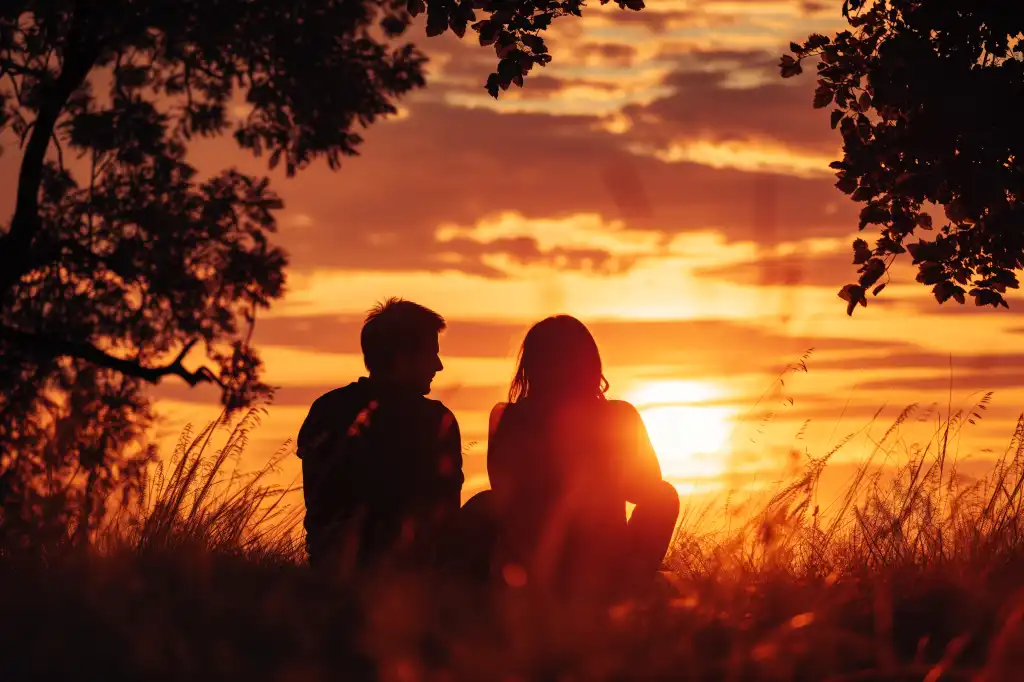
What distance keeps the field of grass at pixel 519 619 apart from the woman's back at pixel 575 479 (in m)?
0.42

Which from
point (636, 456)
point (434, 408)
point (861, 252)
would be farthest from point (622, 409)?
point (861, 252)

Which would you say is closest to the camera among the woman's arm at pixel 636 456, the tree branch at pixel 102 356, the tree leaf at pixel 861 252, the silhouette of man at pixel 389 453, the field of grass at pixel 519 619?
the field of grass at pixel 519 619

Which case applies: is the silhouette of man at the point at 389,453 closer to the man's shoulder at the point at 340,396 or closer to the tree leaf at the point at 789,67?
the man's shoulder at the point at 340,396

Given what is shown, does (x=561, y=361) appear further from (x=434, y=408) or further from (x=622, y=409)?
(x=434, y=408)

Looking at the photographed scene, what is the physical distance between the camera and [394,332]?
21.5ft

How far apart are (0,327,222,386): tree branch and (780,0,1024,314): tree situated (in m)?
4.74

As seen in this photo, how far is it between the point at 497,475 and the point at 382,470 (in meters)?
0.77

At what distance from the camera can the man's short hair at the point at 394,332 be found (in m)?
6.55

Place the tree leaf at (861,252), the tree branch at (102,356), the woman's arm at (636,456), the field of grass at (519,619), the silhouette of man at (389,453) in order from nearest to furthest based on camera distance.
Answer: the field of grass at (519,619), the woman's arm at (636,456), the silhouette of man at (389,453), the tree branch at (102,356), the tree leaf at (861,252)

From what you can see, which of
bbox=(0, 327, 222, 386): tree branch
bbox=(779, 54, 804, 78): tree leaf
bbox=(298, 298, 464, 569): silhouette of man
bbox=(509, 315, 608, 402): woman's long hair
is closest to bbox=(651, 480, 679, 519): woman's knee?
bbox=(509, 315, 608, 402): woman's long hair

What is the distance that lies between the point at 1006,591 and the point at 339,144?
17.4ft

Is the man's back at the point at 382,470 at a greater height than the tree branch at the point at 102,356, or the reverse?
the tree branch at the point at 102,356

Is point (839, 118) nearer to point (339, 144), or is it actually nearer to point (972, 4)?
point (972, 4)

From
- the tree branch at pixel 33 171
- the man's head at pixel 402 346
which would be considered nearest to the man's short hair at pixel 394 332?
the man's head at pixel 402 346
